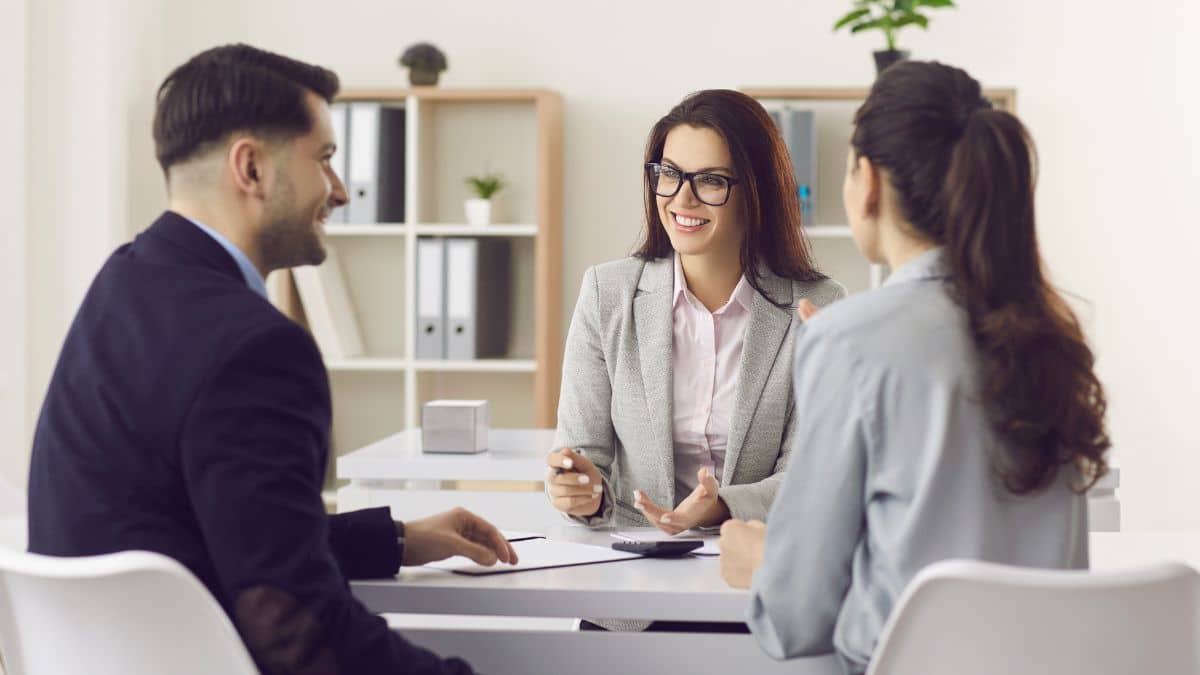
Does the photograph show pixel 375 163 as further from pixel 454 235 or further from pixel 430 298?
pixel 430 298

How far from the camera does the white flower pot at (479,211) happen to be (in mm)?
4305

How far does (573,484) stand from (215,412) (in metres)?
0.79

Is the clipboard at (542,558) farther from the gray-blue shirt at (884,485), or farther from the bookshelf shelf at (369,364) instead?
the bookshelf shelf at (369,364)

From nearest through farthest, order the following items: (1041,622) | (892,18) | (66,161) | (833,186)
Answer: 1. (1041,622)
2. (892,18)
3. (66,161)
4. (833,186)

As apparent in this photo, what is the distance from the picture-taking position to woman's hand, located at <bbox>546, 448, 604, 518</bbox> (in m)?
1.89

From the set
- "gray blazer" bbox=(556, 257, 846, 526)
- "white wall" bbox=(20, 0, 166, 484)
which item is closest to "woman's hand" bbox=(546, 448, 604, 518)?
"gray blazer" bbox=(556, 257, 846, 526)

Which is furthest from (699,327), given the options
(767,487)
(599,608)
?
(599,608)

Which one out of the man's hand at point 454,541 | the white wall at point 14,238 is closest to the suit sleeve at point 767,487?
the man's hand at point 454,541

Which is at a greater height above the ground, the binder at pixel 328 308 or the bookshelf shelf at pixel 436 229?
the bookshelf shelf at pixel 436 229

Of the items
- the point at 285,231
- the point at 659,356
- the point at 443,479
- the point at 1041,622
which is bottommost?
the point at 443,479

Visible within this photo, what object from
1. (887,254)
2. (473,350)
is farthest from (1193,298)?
(887,254)

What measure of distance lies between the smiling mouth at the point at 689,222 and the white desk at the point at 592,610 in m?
0.57

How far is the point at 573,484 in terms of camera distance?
1.89 m

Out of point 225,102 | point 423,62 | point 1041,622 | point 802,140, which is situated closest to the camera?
point 1041,622
